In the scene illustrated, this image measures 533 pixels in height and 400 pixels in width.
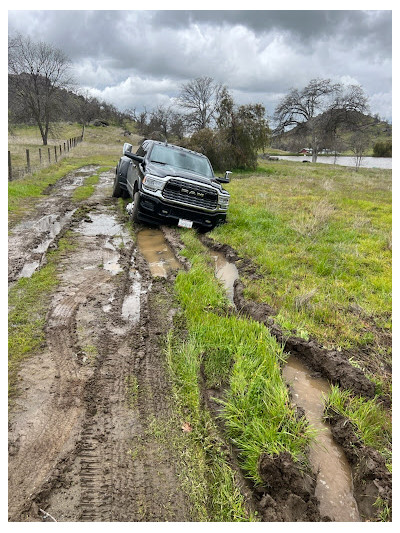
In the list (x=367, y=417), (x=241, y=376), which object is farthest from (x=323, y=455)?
(x=241, y=376)

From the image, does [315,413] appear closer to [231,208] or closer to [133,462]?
[133,462]

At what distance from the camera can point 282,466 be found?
2.52m

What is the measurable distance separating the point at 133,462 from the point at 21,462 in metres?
0.76

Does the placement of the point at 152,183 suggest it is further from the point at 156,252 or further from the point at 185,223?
the point at 156,252

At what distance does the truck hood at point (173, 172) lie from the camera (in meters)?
8.38

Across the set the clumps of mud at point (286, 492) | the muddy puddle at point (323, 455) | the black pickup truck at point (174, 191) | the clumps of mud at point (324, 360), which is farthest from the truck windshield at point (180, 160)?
the clumps of mud at point (286, 492)

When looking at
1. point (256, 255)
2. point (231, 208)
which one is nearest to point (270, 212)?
point (231, 208)

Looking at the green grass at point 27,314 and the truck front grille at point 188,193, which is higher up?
the truck front grille at point 188,193

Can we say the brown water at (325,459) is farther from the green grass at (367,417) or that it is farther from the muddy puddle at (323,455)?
the green grass at (367,417)

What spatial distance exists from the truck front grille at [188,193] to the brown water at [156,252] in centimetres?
98

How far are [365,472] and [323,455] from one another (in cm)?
33

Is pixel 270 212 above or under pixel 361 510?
above

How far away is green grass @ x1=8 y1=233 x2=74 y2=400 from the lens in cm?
357

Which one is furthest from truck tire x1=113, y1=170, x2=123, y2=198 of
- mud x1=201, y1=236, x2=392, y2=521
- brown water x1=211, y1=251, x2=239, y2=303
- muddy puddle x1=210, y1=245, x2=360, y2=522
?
muddy puddle x1=210, y1=245, x2=360, y2=522
